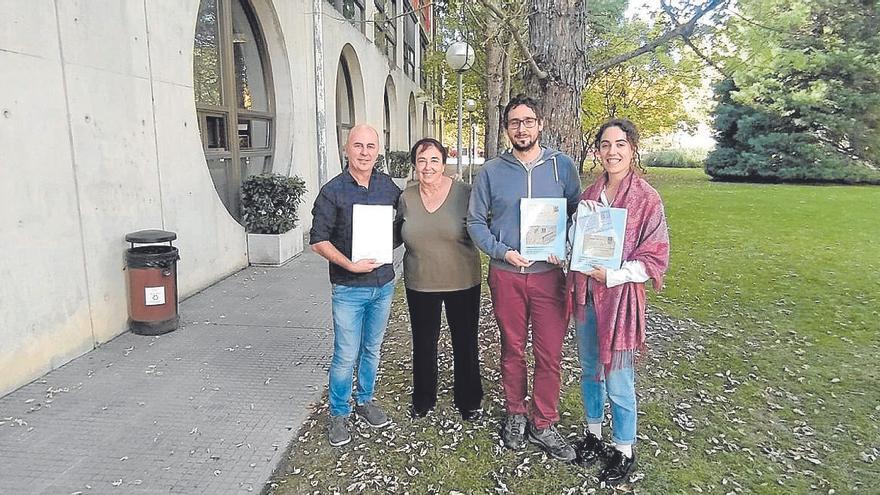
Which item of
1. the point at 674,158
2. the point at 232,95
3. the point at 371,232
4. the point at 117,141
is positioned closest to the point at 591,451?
the point at 371,232

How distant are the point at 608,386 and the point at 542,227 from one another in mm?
868

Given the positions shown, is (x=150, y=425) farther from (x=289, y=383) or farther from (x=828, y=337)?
(x=828, y=337)

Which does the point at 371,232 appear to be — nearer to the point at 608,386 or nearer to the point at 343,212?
the point at 343,212

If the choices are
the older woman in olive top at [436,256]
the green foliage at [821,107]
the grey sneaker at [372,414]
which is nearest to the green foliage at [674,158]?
the green foliage at [821,107]

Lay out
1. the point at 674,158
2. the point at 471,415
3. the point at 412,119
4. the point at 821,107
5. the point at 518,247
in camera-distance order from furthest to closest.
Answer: the point at 674,158 < the point at 412,119 < the point at 821,107 < the point at 471,415 < the point at 518,247

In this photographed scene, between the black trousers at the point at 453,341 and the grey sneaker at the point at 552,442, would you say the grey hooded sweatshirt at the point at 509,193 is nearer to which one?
the black trousers at the point at 453,341

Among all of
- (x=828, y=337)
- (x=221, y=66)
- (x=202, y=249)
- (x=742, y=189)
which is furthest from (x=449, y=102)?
(x=828, y=337)

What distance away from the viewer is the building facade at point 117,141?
4043 mm

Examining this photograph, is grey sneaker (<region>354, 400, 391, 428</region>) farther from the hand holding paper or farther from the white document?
the hand holding paper

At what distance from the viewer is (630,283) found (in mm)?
2742

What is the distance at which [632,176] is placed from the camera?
9.06ft

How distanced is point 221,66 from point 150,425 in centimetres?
568

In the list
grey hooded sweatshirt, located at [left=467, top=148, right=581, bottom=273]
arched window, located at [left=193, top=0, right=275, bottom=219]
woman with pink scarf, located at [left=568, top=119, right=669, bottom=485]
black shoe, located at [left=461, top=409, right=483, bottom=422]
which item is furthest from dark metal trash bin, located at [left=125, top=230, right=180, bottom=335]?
woman with pink scarf, located at [left=568, top=119, right=669, bottom=485]

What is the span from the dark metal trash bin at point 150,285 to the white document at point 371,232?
9.37ft
